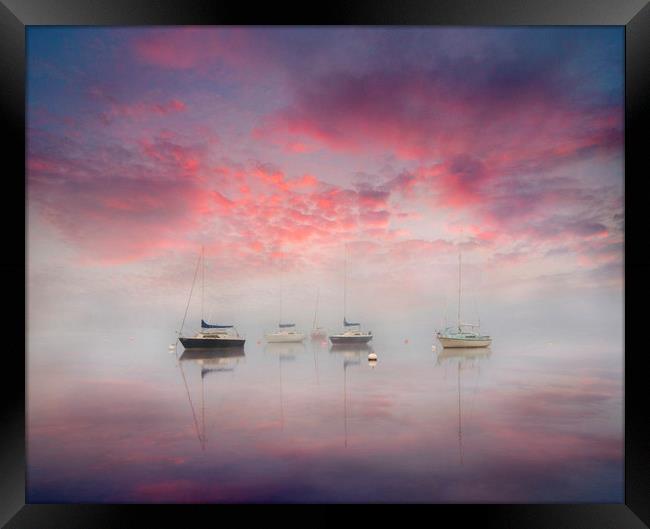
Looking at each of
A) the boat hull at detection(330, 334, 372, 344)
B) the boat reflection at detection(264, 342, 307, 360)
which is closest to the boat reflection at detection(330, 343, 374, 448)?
the boat hull at detection(330, 334, 372, 344)

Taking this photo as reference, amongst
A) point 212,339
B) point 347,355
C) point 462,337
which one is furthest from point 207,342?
point 462,337

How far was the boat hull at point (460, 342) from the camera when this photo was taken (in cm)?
1311

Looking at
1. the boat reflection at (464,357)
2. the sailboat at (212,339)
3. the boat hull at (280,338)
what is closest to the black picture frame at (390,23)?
the boat reflection at (464,357)

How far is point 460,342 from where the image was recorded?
43.2 ft

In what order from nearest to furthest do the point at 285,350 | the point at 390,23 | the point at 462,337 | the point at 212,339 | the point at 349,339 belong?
the point at 390,23 → the point at 212,339 → the point at 462,337 → the point at 285,350 → the point at 349,339

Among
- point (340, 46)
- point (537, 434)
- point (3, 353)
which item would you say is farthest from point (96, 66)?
point (537, 434)

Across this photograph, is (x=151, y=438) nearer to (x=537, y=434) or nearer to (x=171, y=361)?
(x=537, y=434)

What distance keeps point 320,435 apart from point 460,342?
8.64 meters

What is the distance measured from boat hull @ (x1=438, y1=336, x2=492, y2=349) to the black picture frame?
9.72 m

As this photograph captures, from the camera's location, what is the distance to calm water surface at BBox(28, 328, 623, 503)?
166 inches

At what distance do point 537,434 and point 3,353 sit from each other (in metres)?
5.03

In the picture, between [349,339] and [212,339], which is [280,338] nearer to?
[349,339]

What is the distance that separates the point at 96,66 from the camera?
17.8ft

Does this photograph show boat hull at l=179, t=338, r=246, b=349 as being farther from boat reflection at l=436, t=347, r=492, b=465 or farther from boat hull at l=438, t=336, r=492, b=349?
→ boat hull at l=438, t=336, r=492, b=349
